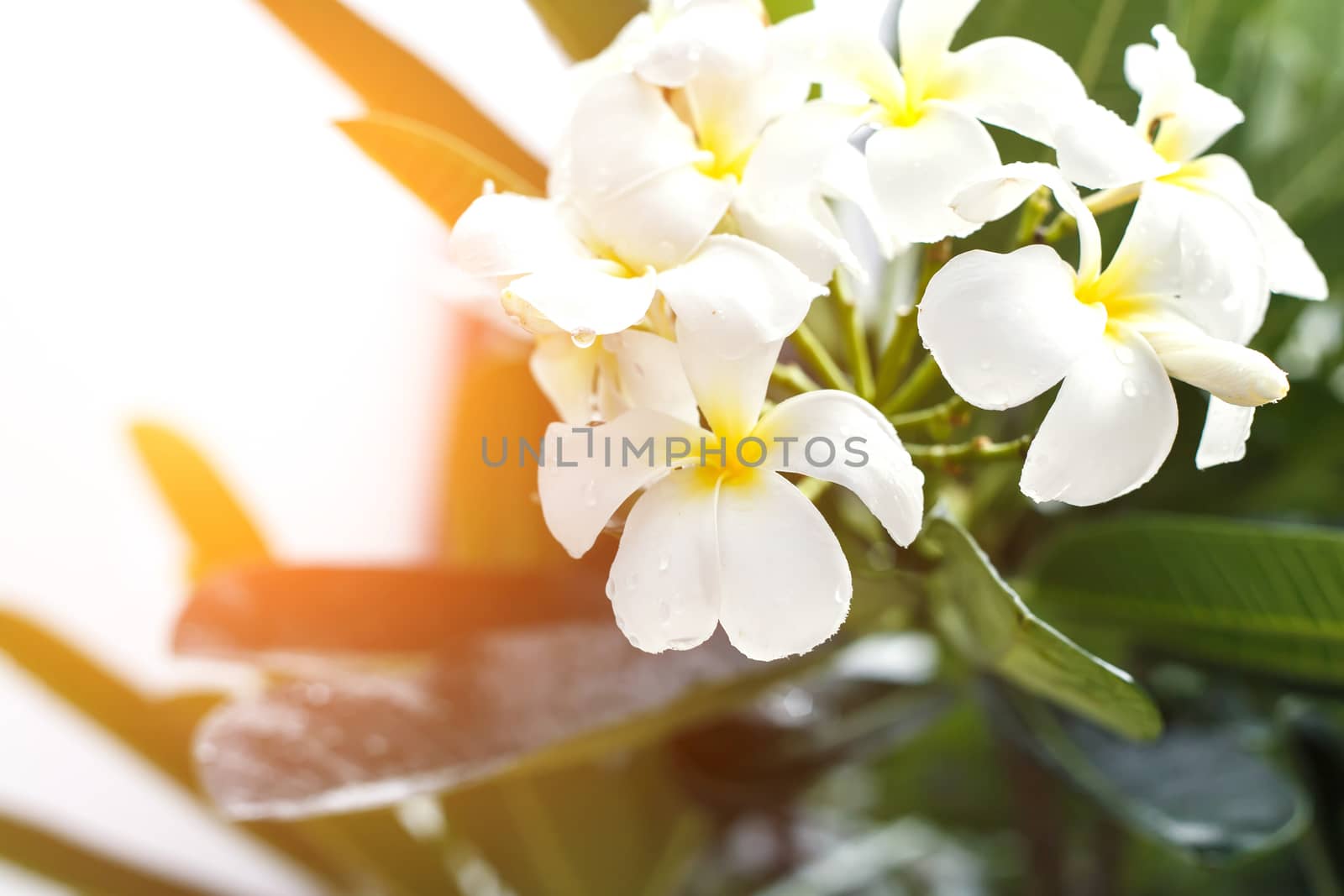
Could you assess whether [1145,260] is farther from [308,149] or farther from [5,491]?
[5,491]

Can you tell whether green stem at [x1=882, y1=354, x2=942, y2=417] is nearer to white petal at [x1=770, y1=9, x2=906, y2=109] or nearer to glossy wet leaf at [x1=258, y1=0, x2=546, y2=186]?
white petal at [x1=770, y1=9, x2=906, y2=109]

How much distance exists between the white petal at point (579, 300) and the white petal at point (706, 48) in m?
0.07

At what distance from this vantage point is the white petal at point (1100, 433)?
0.25 m

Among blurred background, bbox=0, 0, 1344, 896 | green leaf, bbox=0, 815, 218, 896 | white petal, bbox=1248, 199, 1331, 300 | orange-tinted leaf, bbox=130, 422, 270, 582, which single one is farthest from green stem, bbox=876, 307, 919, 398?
green leaf, bbox=0, 815, 218, 896

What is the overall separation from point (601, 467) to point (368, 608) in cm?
27

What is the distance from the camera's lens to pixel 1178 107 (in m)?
0.32

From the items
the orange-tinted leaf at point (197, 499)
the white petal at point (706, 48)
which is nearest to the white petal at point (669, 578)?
the white petal at point (706, 48)

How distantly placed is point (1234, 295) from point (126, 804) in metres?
0.74

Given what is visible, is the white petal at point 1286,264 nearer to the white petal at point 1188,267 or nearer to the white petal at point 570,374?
the white petal at point 1188,267

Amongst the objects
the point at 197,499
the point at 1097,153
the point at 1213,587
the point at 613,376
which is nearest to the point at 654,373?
the point at 613,376

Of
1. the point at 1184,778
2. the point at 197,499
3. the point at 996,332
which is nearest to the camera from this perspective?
the point at 996,332

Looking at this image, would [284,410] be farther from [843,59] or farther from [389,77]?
[843,59]

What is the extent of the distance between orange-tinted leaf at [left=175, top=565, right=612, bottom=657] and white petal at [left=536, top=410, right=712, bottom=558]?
0.23 metres

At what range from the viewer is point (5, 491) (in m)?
0.64
